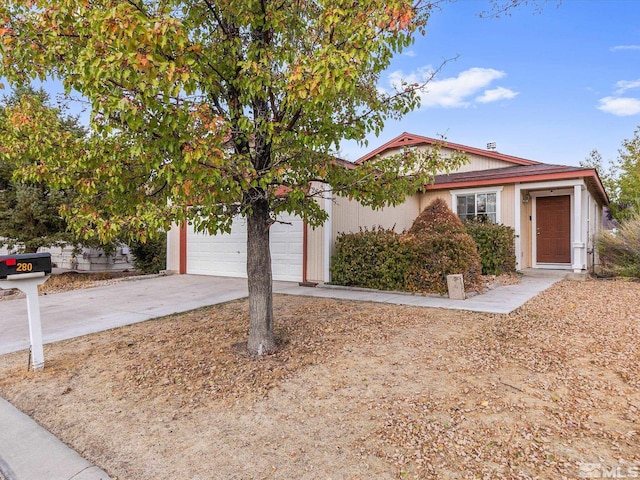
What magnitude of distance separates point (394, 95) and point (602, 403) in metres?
3.28

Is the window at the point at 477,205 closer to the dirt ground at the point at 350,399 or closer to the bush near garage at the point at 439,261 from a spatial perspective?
the bush near garage at the point at 439,261

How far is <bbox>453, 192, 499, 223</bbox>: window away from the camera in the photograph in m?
11.0

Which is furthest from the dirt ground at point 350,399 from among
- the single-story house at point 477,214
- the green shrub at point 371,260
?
the single-story house at point 477,214

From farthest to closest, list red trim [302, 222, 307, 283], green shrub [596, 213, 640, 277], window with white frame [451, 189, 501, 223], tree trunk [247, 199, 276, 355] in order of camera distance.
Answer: window with white frame [451, 189, 501, 223] → red trim [302, 222, 307, 283] → green shrub [596, 213, 640, 277] → tree trunk [247, 199, 276, 355]

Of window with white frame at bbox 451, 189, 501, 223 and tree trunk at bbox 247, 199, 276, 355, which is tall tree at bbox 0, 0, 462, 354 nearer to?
tree trunk at bbox 247, 199, 276, 355

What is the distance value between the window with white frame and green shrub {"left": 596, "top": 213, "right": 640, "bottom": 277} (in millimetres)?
2661

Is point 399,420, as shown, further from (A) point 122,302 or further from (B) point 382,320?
(A) point 122,302

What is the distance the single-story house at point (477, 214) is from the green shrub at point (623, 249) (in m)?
0.48

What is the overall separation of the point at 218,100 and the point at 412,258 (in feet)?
16.5

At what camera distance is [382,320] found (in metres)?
5.35

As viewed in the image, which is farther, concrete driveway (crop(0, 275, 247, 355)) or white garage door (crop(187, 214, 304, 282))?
white garage door (crop(187, 214, 304, 282))

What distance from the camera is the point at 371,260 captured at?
316 inches

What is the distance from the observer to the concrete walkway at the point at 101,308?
233 centimetres

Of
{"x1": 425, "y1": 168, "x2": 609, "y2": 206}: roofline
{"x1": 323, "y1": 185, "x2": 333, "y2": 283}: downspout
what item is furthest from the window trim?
{"x1": 323, "y1": 185, "x2": 333, "y2": 283}: downspout
